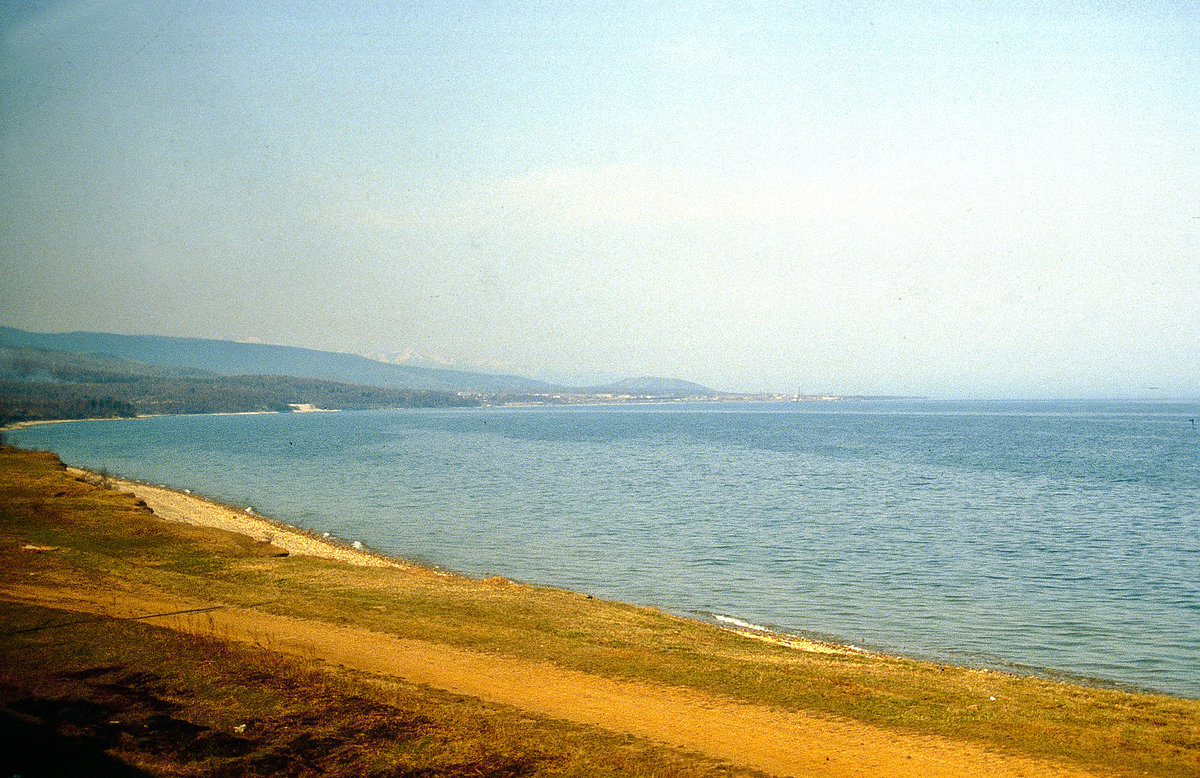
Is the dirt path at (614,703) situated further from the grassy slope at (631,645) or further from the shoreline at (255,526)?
the shoreline at (255,526)

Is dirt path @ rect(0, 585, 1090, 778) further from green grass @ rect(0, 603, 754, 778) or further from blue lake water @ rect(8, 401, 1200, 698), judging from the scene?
blue lake water @ rect(8, 401, 1200, 698)

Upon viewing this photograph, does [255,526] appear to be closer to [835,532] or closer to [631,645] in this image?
[835,532]

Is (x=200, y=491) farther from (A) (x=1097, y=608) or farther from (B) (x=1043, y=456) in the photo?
(B) (x=1043, y=456)

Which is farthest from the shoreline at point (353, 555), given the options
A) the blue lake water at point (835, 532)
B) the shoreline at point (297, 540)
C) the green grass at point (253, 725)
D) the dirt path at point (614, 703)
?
the green grass at point (253, 725)

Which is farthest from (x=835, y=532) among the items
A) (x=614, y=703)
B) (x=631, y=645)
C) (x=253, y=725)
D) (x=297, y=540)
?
(x=253, y=725)

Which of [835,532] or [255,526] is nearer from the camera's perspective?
[255,526]

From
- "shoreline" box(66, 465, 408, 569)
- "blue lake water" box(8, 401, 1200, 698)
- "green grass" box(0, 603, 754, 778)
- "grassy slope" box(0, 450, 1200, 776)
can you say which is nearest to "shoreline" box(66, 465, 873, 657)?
"shoreline" box(66, 465, 408, 569)
